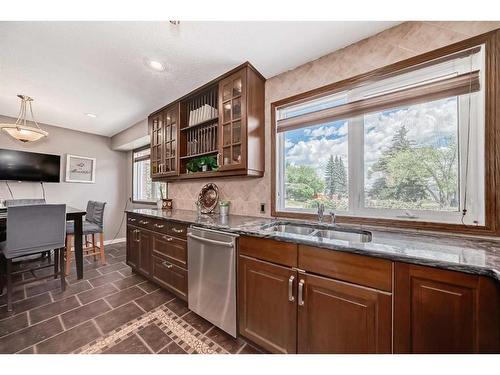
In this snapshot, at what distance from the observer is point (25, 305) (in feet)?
6.33

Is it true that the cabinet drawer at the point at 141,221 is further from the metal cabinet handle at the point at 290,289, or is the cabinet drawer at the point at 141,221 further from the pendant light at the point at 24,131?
the metal cabinet handle at the point at 290,289

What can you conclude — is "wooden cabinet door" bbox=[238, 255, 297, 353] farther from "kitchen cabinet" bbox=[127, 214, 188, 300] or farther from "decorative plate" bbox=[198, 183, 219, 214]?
"decorative plate" bbox=[198, 183, 219, 214]

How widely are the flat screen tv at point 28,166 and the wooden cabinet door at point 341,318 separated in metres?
4.72

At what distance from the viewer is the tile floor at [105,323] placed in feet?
4.63

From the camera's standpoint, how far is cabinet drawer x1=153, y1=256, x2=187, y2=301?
1876 millimetres

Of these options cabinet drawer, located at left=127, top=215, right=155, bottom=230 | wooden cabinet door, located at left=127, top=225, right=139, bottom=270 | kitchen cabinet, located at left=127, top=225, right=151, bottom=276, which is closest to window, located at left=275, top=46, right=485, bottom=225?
cabinet drawer, located at left=127, top=215, right=155, bottom=230

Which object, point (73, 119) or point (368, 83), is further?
point (73, 119)

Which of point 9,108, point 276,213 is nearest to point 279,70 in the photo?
point 276,213

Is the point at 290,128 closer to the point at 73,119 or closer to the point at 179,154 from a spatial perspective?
the point at 179,154

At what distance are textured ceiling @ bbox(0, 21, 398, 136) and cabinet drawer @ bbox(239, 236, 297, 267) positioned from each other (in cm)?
162

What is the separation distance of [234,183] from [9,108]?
3753mm
